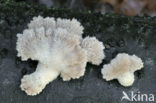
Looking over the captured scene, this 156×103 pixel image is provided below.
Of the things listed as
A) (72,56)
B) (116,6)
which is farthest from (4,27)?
(116,6)

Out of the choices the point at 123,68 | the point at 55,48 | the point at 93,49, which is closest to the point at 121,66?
the point at 123,68

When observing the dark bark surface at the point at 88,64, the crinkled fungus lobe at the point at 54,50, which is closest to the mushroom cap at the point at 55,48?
the crinkled fungus lobe at the point at 54,50

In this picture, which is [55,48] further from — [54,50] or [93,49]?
[93,49]

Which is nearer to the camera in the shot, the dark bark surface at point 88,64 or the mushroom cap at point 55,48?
the mushroom cap at point 55,48

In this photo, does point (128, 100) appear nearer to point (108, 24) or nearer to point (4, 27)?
point (108, 24)

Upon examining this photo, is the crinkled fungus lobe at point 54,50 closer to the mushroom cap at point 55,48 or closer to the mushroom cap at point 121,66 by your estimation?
the mushroom cap at point 55,48

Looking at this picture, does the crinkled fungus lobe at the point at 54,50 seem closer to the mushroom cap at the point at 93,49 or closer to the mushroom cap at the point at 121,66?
the mushroom cap at the point at 93,49

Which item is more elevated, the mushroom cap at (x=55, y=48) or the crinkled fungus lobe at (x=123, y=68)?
the mushroom cap at (x=55, y=48)
